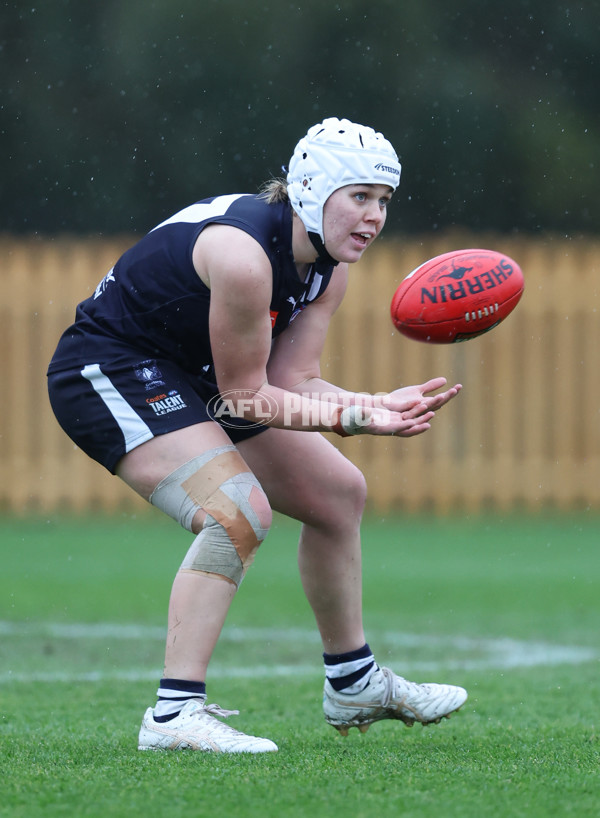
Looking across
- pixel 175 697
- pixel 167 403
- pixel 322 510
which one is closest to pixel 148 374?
pixel 167 403

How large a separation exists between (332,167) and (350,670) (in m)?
1.60

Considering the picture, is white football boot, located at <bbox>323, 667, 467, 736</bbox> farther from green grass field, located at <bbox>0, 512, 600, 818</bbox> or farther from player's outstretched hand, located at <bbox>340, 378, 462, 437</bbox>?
player's outstretched hand, located at <bbox>340, 378, 462, 437</bbox>

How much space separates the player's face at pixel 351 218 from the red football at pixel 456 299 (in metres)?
0.41

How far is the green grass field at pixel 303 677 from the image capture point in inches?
127

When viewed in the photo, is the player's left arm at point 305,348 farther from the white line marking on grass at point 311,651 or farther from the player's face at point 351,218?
the white line marking on grass at point 311,651

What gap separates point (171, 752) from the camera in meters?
Result: 3.73

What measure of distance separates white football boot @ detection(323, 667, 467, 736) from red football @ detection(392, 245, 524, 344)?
1.13 metres

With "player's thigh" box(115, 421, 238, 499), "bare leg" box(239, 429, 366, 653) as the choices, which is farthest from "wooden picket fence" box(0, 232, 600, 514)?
"player's thigh" box(115, 421, 238, 499)

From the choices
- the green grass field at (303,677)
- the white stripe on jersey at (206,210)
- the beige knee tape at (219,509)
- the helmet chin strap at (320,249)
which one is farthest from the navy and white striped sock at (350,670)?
the white stripe on jersey at (206,210)

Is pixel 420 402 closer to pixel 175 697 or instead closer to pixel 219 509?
pixel 219 509

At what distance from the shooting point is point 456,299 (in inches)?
167

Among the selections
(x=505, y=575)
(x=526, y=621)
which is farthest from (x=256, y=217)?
(x=505, y=575)

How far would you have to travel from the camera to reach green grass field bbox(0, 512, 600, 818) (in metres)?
3.22

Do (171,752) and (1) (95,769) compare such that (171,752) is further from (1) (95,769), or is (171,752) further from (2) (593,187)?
(2) (593,187)
